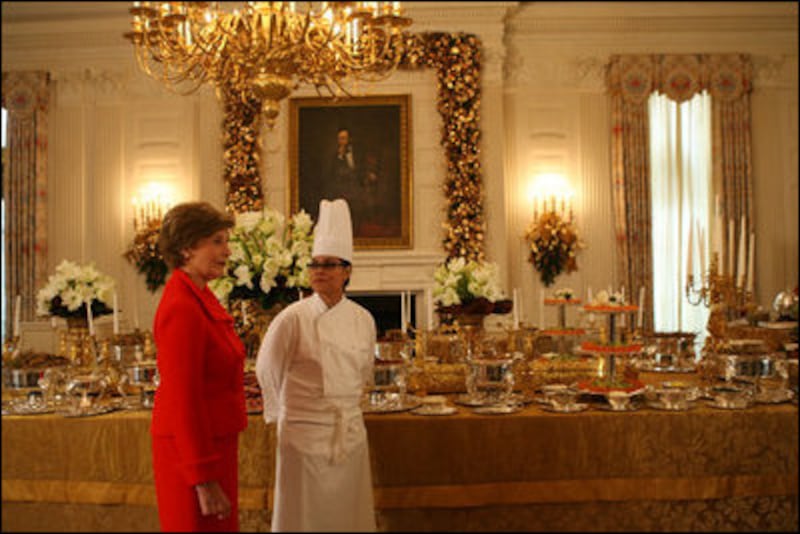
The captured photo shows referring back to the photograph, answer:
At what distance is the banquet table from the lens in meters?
2.83

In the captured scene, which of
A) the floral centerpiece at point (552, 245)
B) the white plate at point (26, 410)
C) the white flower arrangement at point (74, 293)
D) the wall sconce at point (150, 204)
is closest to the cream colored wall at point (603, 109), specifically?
the floral centerpiece at point (552, 245)

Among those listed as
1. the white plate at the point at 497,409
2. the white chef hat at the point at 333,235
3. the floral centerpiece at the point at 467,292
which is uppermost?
the white chef hat at the point at 333,235

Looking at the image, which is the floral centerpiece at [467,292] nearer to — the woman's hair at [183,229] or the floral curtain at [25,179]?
the woman's hair at [183,229]

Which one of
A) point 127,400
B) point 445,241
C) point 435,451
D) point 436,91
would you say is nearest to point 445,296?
point 435,451

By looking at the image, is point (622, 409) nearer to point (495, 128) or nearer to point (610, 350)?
point (610, 350)

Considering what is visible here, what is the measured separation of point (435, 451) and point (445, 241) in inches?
222

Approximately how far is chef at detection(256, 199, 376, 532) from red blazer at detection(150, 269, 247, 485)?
18 cm

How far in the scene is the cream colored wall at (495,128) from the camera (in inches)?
336

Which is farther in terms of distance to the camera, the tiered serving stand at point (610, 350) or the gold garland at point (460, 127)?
the gold garland at point (460, 127)

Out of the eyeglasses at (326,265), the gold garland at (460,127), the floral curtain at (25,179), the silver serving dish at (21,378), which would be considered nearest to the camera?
the eyeglasses at (326,265)

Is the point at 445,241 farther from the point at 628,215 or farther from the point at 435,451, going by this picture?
the point at 435,451

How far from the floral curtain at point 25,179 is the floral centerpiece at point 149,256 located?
1188 millimetres

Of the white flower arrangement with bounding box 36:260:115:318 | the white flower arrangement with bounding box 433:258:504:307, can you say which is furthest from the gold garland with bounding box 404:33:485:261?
the white flower arrangement with bounding box 36:260:115:318

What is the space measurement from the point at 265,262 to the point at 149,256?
19.2 feet
